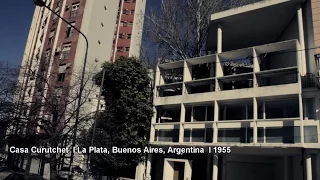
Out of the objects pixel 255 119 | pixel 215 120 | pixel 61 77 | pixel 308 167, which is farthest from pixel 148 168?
pixel 61 77

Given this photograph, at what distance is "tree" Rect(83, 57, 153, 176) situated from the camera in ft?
68.9

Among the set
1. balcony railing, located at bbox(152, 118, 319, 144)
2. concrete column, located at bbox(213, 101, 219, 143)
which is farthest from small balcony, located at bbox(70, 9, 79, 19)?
concrete column, located at bbox(213, 101, 219, 143)

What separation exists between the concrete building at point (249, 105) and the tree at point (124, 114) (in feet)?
3.18

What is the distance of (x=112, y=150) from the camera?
20.0 meters

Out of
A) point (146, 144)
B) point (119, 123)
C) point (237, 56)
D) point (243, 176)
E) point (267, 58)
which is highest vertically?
point (267, 58)

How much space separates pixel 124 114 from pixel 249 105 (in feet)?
29.9

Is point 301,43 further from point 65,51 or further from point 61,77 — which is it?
point 65,51

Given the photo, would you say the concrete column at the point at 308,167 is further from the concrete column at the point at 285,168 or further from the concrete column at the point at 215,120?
the concrete column at the point at 215,120

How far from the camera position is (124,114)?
2183cm

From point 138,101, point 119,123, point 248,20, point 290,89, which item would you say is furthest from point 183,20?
point 290,89

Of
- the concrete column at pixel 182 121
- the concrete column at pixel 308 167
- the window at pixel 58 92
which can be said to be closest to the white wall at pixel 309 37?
the concrete column at pixel 308 167

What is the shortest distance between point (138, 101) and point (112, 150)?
4.15m

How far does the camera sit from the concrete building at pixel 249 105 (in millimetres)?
15883

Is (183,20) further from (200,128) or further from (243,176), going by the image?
(243,176)
